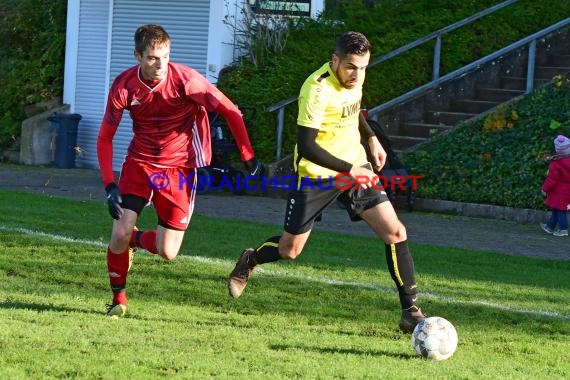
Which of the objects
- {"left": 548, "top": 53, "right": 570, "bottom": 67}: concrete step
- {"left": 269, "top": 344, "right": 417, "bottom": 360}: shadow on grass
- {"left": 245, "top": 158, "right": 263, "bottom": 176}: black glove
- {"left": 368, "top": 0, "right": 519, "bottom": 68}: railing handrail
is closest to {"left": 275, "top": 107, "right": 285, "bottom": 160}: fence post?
{"left": 368, "top": 0, "right": 519, "bottom": 68}: railing handrail

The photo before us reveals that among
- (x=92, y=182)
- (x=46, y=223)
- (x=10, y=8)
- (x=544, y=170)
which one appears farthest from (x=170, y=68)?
(x=10, y=8)

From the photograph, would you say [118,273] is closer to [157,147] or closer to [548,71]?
[157,147]

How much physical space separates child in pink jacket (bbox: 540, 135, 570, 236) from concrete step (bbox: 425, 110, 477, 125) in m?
4.19

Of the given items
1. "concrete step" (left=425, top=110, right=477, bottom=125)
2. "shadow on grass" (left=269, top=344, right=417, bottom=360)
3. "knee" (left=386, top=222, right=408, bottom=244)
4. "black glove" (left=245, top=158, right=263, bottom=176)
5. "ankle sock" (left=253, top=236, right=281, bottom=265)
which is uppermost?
"concrete step" (left=425, top=110, right=477, bottom=125)

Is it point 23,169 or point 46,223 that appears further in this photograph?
point 23,169

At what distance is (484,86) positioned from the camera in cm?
2052

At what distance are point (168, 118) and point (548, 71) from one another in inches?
522

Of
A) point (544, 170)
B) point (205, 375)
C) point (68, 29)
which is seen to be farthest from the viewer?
point (68, 29)

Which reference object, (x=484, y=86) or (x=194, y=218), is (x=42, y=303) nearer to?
(x=194, y=218)

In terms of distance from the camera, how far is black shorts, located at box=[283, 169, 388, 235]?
7887 millimetres

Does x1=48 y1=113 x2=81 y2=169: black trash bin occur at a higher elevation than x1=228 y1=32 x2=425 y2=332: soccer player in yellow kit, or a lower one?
lower

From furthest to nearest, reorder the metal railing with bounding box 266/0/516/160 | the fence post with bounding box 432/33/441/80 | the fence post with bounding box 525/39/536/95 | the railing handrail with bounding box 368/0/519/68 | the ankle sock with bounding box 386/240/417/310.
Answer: the fence post with bounding box 432/33/441/80 < the railing handrail with bounding box 368/0/519/68 < the metal railing with bounding box 266/0/516/160 < the fence post with bounding box 525/39/536/95 < the ankle sock with bounding box 386/240/417/310

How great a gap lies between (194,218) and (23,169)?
8.10 m

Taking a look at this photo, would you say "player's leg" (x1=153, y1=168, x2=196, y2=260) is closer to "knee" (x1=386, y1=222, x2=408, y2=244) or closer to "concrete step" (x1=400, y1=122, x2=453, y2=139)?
"knee" (x1=386, y1=222, x2=408, y2=244)
